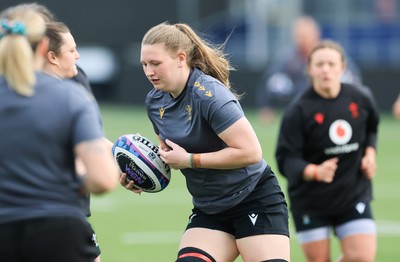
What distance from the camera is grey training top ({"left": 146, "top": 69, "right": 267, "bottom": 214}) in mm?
5793

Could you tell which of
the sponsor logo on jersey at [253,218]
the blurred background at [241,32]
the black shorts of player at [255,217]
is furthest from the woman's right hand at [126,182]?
the blurred background at [241,32]

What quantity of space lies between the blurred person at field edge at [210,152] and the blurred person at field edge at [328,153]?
1.50 m

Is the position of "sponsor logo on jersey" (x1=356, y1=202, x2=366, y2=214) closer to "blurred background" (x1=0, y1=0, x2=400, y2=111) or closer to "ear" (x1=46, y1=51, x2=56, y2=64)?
"ear" (x1=46, y1=51, x2=56, y2=64)

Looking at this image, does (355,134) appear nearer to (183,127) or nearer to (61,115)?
(183,127)

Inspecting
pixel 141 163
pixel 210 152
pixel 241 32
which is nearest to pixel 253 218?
pixel 210 152

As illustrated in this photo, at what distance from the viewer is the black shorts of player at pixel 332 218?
7617mm

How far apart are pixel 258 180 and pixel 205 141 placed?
17.3 inches

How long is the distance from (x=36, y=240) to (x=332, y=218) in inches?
151

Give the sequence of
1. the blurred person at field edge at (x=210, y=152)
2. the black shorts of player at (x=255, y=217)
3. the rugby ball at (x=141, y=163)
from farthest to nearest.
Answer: the rugby ball at (x=141, y=163) < the black shorts of player at (x=255, y=217) < the blurred person at field edge at (x=210, y=152)

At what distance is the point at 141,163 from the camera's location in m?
6.12

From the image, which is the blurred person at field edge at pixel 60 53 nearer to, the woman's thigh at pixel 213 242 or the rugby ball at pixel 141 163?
the rugby ball at pixel 141 163

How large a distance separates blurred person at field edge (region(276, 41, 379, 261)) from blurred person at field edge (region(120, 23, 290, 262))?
150cm

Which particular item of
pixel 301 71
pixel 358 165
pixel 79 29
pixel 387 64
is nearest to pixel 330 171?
pixel 358 165

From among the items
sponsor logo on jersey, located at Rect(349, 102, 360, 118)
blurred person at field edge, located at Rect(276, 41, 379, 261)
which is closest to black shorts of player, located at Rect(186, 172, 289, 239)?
blurred person at field edge, located at Rect(276, 41, 379, 261)
